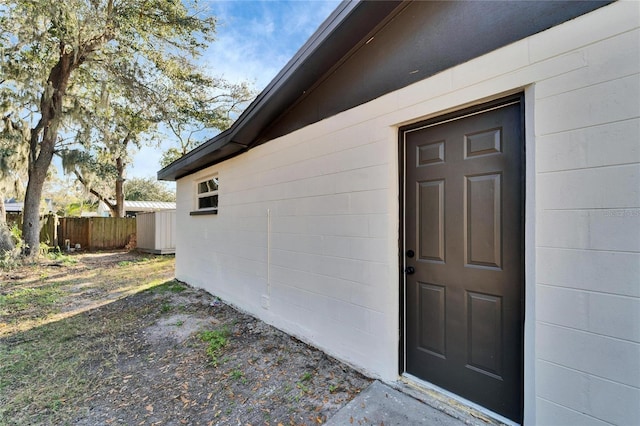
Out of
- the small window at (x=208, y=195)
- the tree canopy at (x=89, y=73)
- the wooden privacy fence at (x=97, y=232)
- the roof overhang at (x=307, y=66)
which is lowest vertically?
the wooden privacy fence at (x=97, y=232)

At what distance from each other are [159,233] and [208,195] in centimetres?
694

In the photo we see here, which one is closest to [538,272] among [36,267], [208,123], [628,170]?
[628,170]

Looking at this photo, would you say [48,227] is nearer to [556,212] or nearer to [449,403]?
[449,403]

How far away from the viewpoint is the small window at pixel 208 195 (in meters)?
5.53

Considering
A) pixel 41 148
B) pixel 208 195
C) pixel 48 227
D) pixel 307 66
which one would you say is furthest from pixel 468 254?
pixel 48 227

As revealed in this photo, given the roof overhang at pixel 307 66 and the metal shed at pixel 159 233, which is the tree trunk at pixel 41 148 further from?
the roof overhang at pixel 307 66

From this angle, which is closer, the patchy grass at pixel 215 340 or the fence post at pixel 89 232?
the patchy grass at pixel 215 340

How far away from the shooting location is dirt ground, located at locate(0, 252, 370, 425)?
89.7 inches

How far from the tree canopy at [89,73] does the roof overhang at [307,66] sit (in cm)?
607

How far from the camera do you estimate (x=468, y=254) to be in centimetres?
211

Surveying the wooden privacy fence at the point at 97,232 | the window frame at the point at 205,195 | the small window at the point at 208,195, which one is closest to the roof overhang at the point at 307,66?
the window frame at the point at 205,195

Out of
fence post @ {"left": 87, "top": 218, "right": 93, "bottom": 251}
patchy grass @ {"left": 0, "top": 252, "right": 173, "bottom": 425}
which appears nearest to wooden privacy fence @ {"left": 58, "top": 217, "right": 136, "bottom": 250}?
fence post @ {"left": 87, "top": 218, "right": 93, "bottom": 251}

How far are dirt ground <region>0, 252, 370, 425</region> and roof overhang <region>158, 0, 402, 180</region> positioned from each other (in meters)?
2.55

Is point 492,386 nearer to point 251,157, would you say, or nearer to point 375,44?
point 375,44
